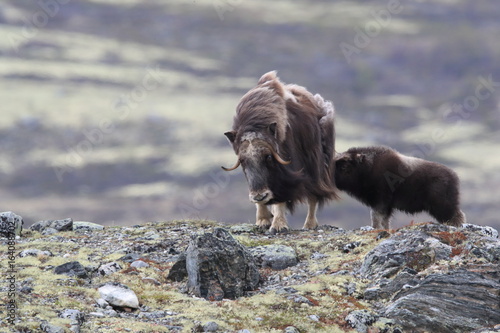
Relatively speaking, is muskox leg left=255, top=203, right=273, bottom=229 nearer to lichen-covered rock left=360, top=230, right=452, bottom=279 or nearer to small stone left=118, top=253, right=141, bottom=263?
small stone left=118, top=253, right=141, bottom=263

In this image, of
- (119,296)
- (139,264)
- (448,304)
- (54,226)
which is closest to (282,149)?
(139,264)

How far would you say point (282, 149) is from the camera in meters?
13.2

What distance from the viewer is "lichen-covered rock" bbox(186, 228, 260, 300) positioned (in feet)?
30.8

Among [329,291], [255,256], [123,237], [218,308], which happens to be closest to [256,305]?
[218,308]

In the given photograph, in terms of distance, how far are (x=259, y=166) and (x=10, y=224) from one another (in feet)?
16.4

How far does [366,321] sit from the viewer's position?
843cm

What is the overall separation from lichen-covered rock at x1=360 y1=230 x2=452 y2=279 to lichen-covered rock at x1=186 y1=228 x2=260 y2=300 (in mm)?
1679

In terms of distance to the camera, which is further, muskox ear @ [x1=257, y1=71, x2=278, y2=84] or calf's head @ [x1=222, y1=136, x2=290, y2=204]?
muskox ear @ [x1=257, y1=71, x2=278, y2=84]

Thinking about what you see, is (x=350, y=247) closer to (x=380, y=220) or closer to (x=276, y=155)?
(x=276, y=155)

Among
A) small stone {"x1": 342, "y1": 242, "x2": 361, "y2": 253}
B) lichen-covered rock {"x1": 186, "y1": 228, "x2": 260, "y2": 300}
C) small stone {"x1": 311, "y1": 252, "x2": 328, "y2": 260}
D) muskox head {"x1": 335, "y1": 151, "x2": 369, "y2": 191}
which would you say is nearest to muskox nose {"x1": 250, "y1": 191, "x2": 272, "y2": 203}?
small stone {"x1": 311, "y1": 252, "x2": 328, "y2": 260}

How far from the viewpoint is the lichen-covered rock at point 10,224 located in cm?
1313

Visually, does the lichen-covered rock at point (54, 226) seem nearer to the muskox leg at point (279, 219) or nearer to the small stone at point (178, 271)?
the muskox leg at point (279, 219)

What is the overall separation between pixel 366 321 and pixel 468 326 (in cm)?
124

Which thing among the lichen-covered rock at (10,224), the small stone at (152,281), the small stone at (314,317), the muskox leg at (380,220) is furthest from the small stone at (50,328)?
the muskox leg at (380,220)
